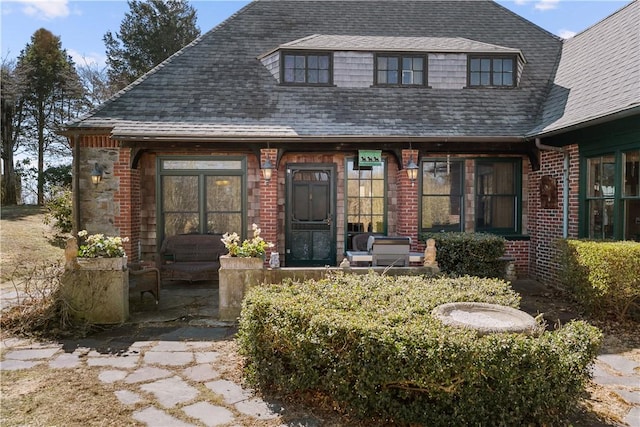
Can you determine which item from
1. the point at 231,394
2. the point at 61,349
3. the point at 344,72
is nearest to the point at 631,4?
the point at 344,72

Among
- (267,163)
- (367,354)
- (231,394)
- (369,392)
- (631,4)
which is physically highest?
(631,4)

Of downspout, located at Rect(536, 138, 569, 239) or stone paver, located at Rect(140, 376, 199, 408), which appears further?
downspout, located at Rect(536, 138, 569, 239)

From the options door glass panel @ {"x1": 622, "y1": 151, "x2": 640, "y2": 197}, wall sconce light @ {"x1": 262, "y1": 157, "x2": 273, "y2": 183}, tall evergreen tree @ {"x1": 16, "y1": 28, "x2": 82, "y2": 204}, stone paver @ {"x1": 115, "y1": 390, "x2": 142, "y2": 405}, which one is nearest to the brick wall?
door glass panel @ {"x1": 622, "y1": 151, "x2": 640, "y2": 197}

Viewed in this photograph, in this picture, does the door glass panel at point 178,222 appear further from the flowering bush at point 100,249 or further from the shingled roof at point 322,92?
the flowering bush at point 100,249

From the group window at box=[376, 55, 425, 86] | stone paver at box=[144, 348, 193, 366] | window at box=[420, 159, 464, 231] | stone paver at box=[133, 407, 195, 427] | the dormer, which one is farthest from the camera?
window at box=[376, 55, 425, 86]

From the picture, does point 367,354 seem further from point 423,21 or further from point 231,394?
point 423,21

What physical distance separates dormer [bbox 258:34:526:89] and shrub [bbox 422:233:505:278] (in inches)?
176

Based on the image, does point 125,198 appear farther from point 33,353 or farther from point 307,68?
point 307,68

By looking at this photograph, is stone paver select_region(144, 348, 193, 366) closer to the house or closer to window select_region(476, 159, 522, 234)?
the house

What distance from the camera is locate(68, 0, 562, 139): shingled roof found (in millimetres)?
9180

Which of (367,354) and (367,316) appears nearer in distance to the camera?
(367,354)

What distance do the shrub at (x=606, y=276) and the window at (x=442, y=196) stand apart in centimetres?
330

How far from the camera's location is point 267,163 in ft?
29.2

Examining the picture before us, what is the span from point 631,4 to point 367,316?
10.2 meters
